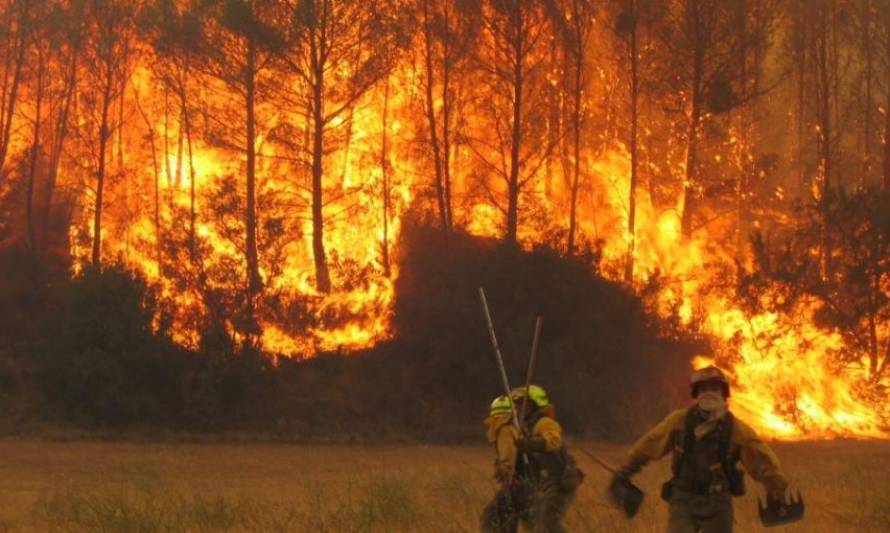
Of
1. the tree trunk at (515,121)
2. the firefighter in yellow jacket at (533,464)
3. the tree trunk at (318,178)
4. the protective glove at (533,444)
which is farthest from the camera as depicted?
the tree trunk at (515,121)

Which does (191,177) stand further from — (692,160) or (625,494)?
(625,494)

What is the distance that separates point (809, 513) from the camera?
15.5m

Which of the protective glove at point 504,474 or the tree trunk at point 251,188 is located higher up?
the tree trunk at point 251,188

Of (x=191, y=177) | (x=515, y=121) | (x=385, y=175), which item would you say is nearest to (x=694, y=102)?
(x=515, y=121)

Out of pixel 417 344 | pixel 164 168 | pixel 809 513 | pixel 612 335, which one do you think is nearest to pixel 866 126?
pixel 612 335

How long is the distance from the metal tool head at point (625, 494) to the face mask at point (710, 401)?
0.82 m

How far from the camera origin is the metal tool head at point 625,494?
28.8 feet

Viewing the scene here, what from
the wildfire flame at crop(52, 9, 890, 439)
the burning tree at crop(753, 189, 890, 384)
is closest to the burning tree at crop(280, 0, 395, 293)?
the wildfire flame at crop(52, 9, 890, 439)

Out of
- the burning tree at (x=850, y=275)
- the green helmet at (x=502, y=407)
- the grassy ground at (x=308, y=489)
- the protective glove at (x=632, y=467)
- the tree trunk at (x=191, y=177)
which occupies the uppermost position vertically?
the tree trunk at (x=191, y=177)

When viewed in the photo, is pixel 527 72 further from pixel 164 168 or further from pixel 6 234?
pixel 6 234

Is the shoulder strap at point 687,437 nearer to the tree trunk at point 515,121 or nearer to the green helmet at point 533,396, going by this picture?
the green helmet at point 533,396

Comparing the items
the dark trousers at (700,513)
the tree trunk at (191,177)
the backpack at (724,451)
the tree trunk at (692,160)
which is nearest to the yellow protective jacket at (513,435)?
the dark trousers at (700,513)

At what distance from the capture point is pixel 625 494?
8.80 m

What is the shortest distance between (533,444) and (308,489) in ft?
24.8
